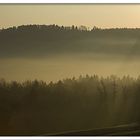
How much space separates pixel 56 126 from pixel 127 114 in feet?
1.00

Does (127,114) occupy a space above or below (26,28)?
below

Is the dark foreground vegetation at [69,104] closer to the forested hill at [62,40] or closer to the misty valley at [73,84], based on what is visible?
the misty valley at [73,84]

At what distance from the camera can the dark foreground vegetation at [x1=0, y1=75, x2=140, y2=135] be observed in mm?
1294

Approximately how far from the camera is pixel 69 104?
130cm

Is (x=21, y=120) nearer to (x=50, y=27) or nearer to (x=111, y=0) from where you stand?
(x=50, y=27)

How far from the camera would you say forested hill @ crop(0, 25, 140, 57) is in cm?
131

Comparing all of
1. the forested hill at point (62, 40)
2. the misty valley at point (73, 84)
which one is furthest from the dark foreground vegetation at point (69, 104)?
the forested hill at point (62, 40)

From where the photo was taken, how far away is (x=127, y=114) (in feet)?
4.25

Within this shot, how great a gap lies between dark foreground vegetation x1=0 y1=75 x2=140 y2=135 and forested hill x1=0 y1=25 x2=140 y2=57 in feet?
0.42

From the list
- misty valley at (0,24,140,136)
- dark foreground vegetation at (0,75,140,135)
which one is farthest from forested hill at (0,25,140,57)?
dark foreground vegetation at (0,75,140,135)

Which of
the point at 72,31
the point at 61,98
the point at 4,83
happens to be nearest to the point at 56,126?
the point at 61,98

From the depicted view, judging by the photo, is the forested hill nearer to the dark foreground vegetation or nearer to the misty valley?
the misty valley

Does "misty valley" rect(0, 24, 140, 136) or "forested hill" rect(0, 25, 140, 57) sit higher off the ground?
"forested hill" rect(0, 25, 140, 57)

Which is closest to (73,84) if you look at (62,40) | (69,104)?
(69,104)
